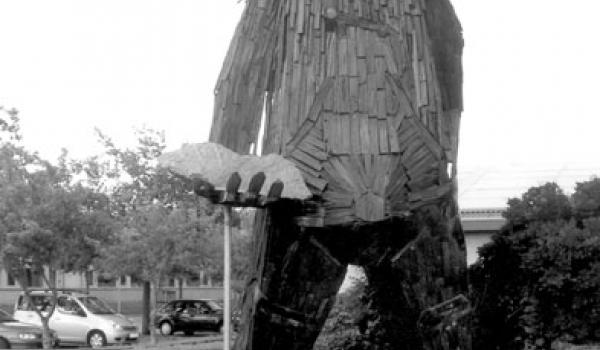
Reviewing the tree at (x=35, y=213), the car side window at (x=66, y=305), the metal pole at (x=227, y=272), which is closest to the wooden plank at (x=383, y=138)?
the metal pole at (x=227, y=272)

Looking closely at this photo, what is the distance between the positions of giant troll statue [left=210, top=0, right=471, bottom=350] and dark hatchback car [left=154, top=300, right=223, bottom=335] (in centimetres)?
2007

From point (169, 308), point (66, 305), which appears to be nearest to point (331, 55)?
point (66, 305)

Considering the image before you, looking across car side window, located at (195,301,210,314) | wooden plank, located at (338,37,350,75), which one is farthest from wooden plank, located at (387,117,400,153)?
car side window, located at (195,301,210,314)

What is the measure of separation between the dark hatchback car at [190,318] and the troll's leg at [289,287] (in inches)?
795

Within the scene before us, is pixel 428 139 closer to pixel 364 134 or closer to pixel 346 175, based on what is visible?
pixel 364 134

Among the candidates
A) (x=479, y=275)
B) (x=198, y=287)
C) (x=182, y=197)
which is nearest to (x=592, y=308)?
(x=479, y=275)

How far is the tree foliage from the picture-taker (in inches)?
245

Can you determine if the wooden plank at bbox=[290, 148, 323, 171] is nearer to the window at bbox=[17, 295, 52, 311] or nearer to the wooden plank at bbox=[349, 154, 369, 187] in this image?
the wooden plank at bbox=[349, 154, 369, 187]

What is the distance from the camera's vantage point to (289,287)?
4.50 metres

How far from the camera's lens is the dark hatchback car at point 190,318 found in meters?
24.5

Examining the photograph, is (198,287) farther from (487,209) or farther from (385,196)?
(385,196)

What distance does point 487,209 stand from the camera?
1439cm

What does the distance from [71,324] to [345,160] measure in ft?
55.8

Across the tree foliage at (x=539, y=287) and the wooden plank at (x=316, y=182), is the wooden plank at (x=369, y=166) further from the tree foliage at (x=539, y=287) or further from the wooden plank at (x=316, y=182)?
the tree foliage at (x=539, y=287)
